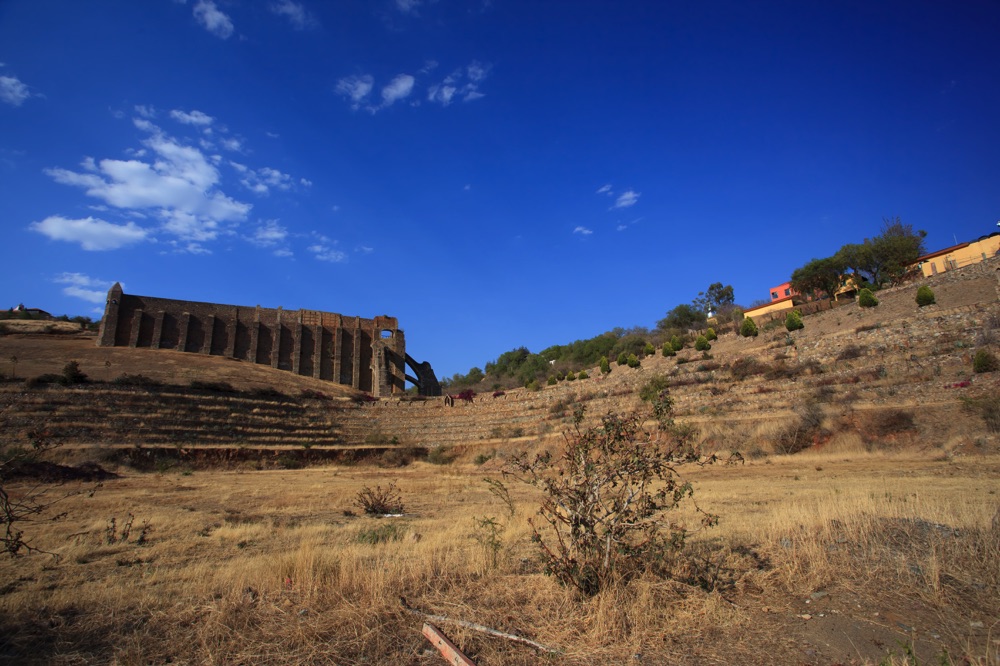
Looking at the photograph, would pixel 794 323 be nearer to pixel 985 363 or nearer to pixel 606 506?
pixel 985 363

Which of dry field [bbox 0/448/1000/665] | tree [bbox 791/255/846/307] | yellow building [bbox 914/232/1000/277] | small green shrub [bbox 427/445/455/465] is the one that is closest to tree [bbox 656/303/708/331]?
tree [bbox 791/255/846/307]

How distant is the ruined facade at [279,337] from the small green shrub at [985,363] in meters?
45.3

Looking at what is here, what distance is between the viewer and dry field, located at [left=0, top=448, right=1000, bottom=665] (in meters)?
3.57

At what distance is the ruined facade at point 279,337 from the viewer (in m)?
48.5

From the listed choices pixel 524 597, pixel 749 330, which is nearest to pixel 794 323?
pixel 749 330

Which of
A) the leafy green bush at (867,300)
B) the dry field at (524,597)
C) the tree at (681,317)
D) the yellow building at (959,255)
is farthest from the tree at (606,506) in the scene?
the tree at (681,317)

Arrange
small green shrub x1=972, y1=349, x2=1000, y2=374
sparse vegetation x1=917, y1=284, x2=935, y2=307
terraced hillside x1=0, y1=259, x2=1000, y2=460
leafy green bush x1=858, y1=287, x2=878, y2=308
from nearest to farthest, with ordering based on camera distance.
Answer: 1. small green shrub x1=972, y1=349, x2=1000, y2=374
2. terraced hillside x1=0, y1=259, x2=1000, y2=460
3. sparse vegetation x1=917, y1=284, x2=935, y2=307
4. leafy green bush x1=858, y1=287, x2=878, y2=308

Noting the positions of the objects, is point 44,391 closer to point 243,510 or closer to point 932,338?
point 243,510

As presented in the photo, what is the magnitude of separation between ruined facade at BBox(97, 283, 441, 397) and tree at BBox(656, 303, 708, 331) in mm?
34257

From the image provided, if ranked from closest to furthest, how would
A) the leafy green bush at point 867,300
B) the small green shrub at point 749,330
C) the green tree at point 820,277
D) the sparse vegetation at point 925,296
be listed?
the sparse vegetation at point 925,296, the leafy green bush at point 867,300, the small green shrub at point 749,330, the green tree at point 820,277

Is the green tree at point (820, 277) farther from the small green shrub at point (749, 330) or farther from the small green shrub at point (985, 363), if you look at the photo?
the small green shrub at point (985, 363)

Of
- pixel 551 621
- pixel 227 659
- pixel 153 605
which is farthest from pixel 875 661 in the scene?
pixel 153 605

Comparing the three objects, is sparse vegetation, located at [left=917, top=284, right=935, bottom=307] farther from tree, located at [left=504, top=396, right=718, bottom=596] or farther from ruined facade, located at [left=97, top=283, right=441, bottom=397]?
ruined facade, located at [left=97, top=283, right=441, bottom=397]

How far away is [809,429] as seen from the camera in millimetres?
18672
